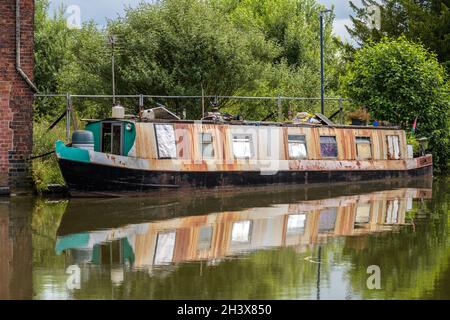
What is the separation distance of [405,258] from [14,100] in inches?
472

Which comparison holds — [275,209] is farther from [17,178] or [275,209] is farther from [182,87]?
[182,87]

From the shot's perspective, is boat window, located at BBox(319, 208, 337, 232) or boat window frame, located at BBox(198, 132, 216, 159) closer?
boat window, located at BBox(319, 208, 337, 232)

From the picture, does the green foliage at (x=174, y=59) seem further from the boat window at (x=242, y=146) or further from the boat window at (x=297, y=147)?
the boat window at (x=242, y=146)

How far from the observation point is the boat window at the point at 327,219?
55.1 feet

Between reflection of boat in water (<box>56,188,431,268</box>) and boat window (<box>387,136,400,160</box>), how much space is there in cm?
738

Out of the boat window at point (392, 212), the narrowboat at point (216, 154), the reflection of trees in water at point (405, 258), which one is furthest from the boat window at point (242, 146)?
the reflection of trees in water at point (405, 258)

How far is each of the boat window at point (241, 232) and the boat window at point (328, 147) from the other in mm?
9543

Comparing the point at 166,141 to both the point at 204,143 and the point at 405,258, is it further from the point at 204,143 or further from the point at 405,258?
the point at 405,258

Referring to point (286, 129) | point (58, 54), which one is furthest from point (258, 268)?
A: point (58, 54)

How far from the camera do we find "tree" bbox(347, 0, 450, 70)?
1623 inches

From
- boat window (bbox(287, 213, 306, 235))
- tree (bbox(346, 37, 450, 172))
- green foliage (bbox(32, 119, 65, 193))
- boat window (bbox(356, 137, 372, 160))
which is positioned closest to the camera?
boat window (bbox(287, 213, 306, 235))

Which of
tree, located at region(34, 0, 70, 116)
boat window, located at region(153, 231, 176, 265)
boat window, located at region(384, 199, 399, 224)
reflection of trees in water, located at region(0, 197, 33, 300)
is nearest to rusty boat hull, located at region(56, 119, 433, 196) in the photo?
reflection of trees in water, located at region(0, 197, 33, 300)

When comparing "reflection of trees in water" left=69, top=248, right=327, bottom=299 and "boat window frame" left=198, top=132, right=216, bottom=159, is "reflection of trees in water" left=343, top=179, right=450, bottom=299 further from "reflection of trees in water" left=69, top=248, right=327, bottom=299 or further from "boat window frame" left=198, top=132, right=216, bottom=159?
"boat window frame" left=198, top=132, right=216, bottom=159

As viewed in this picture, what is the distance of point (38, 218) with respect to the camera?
18.3m
